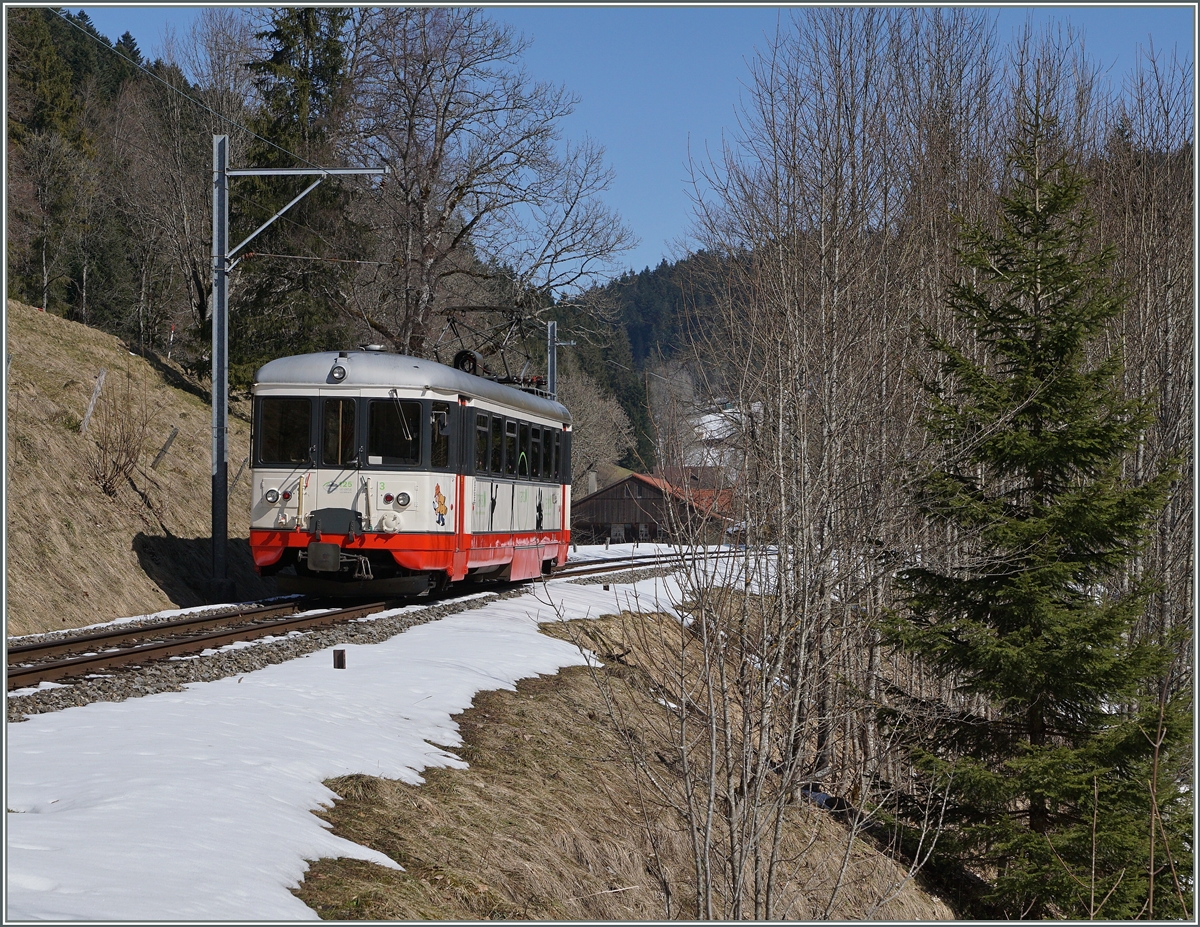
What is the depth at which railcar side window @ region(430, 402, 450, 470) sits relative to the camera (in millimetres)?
15773

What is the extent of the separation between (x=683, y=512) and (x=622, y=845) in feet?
7.53

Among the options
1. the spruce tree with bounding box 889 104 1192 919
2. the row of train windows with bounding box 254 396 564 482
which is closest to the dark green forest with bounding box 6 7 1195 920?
the spruce tree with bounding box 889 104 1192 919

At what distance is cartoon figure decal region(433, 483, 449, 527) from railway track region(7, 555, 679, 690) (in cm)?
136

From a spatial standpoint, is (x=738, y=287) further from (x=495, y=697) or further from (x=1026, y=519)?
(x=495, y=697)

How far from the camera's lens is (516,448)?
1917cm

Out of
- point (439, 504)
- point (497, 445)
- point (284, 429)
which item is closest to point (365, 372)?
point (284, 429)

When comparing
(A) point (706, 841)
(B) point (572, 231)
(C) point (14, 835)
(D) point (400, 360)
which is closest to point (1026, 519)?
(A) point (706, 841)

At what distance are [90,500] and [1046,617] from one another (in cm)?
1338

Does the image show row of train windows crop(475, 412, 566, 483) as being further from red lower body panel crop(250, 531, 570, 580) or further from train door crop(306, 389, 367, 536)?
train door crop(306, 389, 367, 536)

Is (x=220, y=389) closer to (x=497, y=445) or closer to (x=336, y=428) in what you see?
(x=336, y=428)

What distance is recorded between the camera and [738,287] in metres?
15.6

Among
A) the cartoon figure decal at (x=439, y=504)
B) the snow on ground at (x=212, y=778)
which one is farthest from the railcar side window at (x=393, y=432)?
the snow on ground at (x=212, y=778)

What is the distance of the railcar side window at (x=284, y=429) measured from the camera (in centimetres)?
1580

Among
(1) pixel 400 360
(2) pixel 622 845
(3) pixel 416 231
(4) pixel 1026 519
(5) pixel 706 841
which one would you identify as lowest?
(2) pixel 622 845
